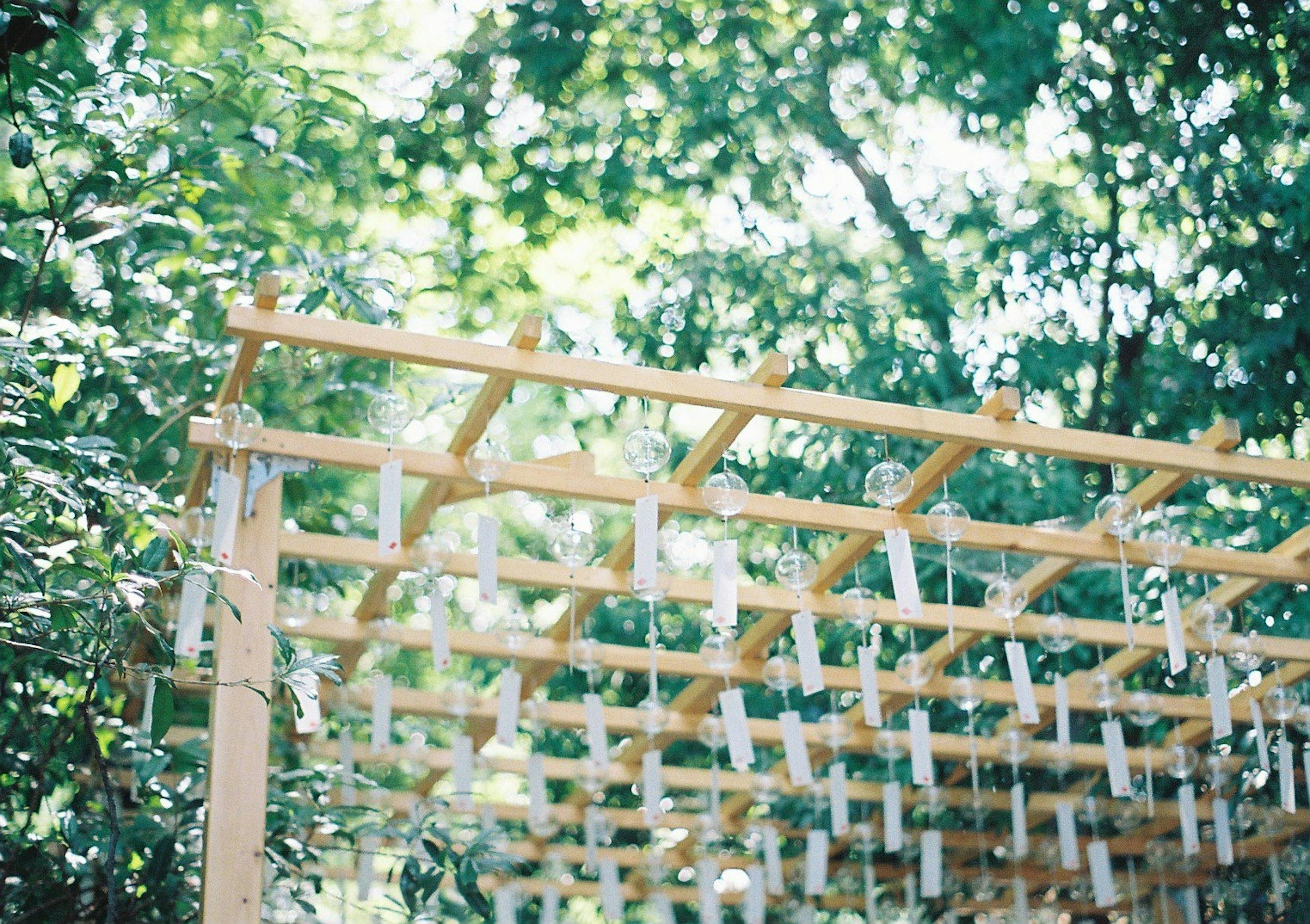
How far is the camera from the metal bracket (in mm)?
3783

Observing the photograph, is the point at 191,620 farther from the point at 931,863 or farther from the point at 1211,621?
the point at 931,863

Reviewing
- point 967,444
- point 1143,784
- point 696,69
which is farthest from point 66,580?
point 696,69

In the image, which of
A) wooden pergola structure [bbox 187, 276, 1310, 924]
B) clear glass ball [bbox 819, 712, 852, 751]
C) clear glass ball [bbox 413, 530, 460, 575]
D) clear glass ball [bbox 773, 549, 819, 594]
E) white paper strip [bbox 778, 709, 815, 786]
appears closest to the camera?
wooden pergola structure [bbox 187, 276, 1310, 924]

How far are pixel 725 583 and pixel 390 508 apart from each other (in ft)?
2.78

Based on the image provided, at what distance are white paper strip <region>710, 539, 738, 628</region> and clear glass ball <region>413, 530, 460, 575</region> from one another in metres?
0.84

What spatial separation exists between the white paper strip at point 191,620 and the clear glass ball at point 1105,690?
2.98m

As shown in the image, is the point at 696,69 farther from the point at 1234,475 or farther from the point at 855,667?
the point at 1234,475

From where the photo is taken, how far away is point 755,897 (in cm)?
658

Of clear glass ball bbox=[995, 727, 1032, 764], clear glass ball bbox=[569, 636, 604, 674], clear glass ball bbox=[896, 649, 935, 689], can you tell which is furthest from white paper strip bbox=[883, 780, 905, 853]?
clear glass ball bbox=[569, 636, 604, 674]

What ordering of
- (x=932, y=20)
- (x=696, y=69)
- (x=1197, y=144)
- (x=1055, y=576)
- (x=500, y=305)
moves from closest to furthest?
(x=1055, y=576)
(x=1197, y=144)
(x=932, y=20)
(x=696, y=69)
(x=500, y=305)

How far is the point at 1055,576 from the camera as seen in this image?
4789 mm

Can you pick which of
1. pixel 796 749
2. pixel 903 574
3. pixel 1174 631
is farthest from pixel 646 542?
pixel 1174 631

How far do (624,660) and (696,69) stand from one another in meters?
4.05

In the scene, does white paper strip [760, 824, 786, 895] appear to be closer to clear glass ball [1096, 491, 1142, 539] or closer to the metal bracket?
clear glass ball [1096, 491, 1142, 539]
